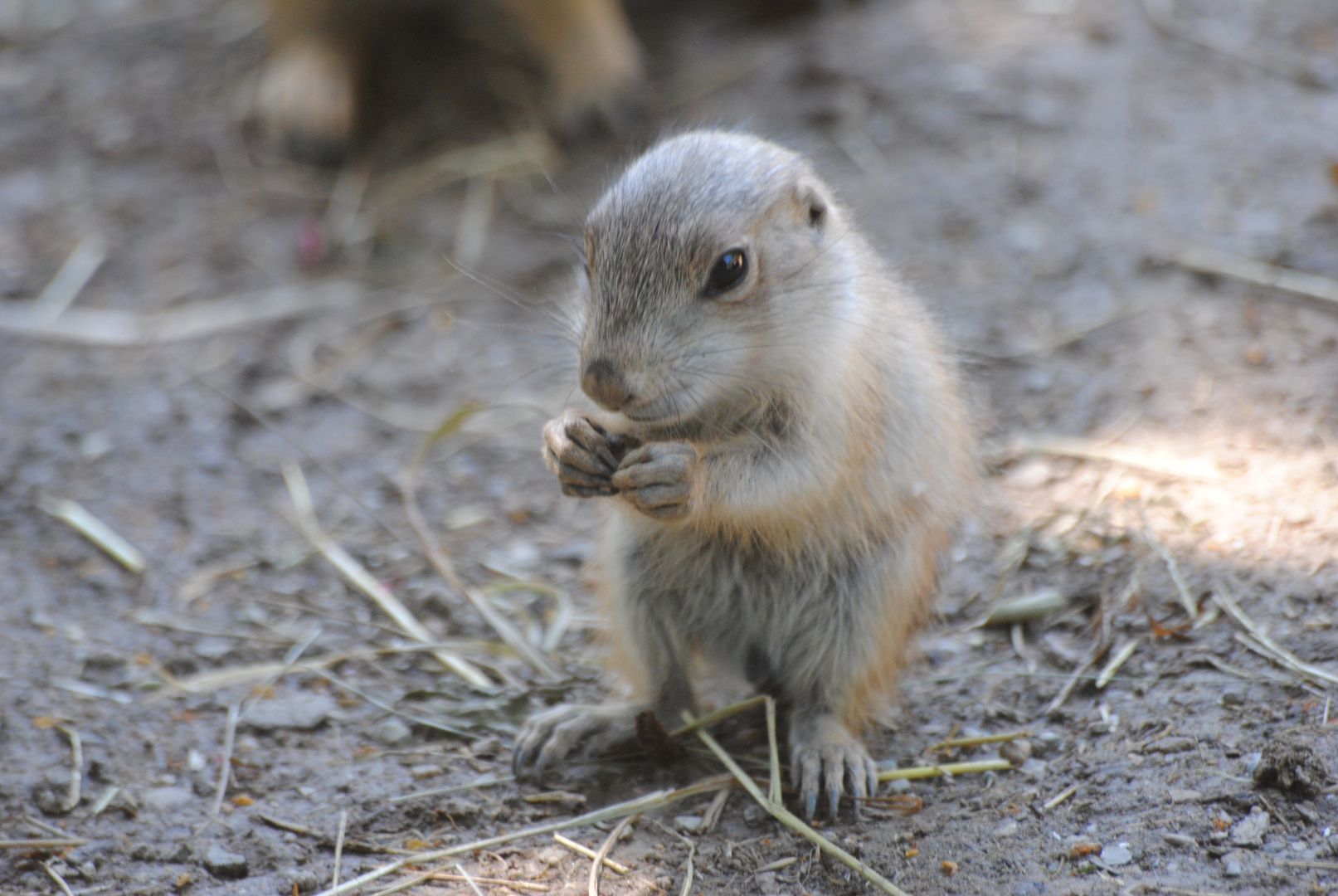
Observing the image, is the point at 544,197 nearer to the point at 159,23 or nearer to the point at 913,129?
the point at 913,129

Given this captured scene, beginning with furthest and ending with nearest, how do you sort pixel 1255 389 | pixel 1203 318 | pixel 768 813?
1. pixel 1203 318
2. pixel 1255 389
3. pixel 768 813

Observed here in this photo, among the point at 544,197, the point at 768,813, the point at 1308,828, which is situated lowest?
the point at 768,813

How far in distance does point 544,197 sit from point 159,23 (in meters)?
2.99

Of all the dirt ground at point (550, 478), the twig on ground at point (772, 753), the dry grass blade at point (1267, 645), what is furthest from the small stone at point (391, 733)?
the dry grass blade at point (1267, 645)

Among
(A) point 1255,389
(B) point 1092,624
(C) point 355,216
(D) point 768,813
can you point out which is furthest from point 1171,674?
(C) point 355,216

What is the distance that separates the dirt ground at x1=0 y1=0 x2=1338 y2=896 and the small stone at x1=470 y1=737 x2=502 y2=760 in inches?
1.9

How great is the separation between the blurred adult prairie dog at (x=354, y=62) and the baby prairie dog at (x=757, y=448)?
305 cm

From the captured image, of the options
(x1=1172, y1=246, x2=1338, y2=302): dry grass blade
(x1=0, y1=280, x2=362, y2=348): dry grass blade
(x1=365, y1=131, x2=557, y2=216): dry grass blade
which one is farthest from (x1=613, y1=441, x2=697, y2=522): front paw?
(x1=365, y1=131, x2=557, y2=216): dry grass blade

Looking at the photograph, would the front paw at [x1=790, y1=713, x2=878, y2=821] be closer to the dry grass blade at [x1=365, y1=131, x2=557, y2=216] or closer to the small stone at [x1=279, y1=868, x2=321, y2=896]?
the small stone at [x1=279, y1=868, x2=321, y2=896]

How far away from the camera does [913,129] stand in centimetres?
570

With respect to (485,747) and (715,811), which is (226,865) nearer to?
(485,747)

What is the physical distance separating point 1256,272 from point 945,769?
2501 millimetres

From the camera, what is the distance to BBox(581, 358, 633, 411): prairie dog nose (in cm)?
Result: 258

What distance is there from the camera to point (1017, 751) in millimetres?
3023
